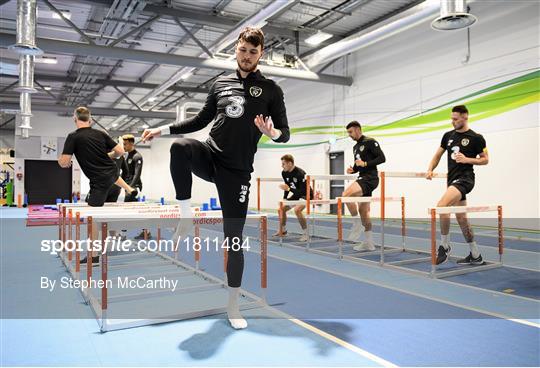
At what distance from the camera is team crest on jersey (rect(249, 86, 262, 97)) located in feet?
8.41

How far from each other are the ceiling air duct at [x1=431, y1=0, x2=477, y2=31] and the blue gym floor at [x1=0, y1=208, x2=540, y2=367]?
3409 millimetres

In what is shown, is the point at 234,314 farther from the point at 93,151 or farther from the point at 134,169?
the point at 134,169

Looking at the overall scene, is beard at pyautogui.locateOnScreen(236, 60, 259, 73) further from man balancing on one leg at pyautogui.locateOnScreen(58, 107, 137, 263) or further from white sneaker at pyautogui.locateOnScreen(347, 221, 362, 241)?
white sneaker at pyautogui.locateOnScreen(347, 221, 362, 241)

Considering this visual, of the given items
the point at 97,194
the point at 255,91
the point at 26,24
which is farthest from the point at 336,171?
the point at 255,91

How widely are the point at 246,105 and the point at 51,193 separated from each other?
19.2m

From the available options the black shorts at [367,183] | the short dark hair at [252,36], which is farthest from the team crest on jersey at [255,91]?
the black shorts at [367,183]

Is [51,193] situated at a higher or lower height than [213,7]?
lower

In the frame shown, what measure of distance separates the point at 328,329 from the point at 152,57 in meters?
8.91

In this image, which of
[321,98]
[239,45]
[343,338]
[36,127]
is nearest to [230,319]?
[343,338]

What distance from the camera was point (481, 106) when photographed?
29.4 feet

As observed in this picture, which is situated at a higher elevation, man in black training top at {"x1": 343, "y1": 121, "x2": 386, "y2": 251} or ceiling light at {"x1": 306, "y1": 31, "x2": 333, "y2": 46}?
ceiling light at {"x1": 306, "y1": 31, "x2": 333, "y2": 46}

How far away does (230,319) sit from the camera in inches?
109

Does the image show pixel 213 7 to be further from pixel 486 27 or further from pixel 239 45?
pixel 239 45

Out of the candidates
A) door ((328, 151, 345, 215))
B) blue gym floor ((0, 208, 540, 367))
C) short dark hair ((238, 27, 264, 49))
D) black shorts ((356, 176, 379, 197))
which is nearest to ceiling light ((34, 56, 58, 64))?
door ((328, 151, 345, 215))
